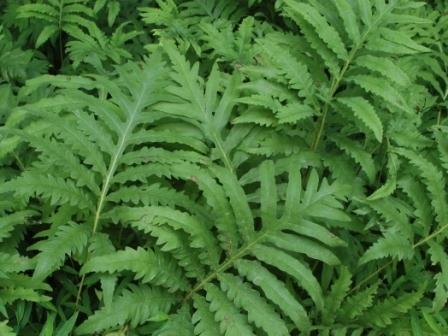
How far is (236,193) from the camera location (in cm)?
249

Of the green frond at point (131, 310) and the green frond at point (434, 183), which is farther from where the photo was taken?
the green frond at point (434, 183)

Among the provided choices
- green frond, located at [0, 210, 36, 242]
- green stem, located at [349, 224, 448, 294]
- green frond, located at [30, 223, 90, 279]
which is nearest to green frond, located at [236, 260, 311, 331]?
green stem, located at [349, 224, 448, 294]

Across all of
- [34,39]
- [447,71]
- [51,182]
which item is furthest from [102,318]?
[447,71]

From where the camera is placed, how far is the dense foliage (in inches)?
93.5

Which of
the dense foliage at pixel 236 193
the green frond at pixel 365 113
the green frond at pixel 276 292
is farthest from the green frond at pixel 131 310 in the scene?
the green frond at pixel 365 113

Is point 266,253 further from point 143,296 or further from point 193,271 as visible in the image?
point 143,296

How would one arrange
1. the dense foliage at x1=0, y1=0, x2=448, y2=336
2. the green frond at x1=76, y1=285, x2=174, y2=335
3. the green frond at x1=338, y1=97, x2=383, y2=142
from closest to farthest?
the green frond at x1=76, y1=285, x2=174, y2=335, the dense foliage at x1=0, y1=0, x2=448, y2=336, the green frond at x1=338, y1=97, x2=383, y2=142

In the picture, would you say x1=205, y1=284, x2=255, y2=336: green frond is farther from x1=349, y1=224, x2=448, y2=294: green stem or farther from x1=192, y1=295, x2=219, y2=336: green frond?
x1=349, y1=224, x2=448, y2=294: green stem

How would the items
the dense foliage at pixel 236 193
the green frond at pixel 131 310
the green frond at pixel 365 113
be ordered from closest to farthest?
the green frond at pixel 131 310 → the dense foliage at pixel 236 193 → the green frond at pixel 365 113

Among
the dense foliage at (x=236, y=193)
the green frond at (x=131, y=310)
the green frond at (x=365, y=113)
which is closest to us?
the green frond at (x=131, y=310)

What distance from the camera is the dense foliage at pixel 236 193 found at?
238 centimetres

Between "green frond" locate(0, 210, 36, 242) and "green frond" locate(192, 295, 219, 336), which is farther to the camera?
"green frond" locate(0, 210, 36, 242)

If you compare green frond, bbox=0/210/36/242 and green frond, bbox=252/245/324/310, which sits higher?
green frond, bbox=0/210/36/242

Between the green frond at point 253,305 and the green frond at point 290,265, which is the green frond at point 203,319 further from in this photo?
the green frond at point 290,265
